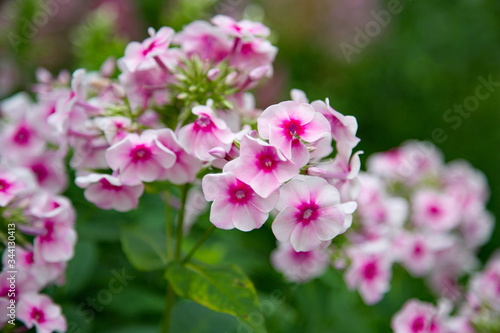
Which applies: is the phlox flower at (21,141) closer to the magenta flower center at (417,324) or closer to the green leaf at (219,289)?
the green leaf at (219,289)

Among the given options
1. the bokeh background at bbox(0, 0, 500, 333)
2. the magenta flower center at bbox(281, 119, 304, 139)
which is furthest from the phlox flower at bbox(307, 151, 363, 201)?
the bokeh background at bbox(0, 0, 500, 333)

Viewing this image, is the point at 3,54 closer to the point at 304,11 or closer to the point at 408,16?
the point at 304,11

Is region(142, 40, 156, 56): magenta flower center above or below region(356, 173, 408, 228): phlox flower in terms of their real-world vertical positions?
above

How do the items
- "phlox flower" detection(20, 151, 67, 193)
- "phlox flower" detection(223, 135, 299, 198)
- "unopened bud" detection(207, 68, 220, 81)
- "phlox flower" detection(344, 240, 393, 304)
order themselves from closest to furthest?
"phlox flower" detection(223, 135, 299, 198)
"unopened bud" detection(207, 68, 220, 81)
"phlox flower" detection(20, 151, 67, 193)
"phlox flower" detection(344, 240, 393, 304)

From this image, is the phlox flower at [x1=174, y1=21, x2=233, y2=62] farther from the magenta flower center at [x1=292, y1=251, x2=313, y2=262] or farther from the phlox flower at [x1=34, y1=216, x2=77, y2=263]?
the magenta flower center at [x1=292, y1=251, x2=313, y2=262]

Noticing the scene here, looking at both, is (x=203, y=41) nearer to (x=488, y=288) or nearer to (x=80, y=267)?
(x=80, y=267)

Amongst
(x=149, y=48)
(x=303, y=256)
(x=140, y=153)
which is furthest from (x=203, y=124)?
A: (x=303, y=256)

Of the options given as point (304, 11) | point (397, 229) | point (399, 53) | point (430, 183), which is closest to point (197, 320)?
point (397, 229)
